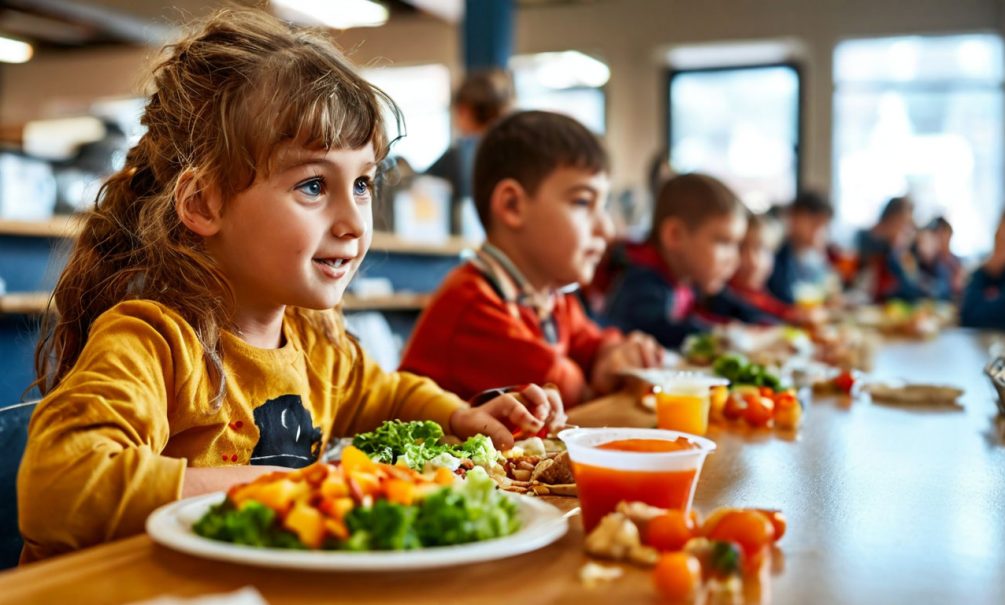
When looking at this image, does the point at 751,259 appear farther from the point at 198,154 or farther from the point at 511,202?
the point at 198,154

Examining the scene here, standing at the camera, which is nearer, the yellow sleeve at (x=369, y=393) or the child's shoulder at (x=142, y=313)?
the child's shoulder at (x=142, y=313)

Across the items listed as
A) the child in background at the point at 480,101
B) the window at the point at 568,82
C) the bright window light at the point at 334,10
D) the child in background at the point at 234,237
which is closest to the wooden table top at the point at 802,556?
the child in background at the point at 234,237

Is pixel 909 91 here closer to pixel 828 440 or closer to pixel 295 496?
pixel 828 440

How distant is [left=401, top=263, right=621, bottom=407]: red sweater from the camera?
1901 millimetres

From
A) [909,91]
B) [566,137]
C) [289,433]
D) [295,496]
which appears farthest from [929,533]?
[909,91]

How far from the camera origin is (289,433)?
1.31m

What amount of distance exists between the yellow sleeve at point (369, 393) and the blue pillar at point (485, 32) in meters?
4.55

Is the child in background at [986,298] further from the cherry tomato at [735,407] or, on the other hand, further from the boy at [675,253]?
the cherry tomato at [735,407]

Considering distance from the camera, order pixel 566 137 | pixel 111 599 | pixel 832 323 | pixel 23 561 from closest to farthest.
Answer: pixel 111 599, pixel 23 561, pixel 566 137, pixel 832 323

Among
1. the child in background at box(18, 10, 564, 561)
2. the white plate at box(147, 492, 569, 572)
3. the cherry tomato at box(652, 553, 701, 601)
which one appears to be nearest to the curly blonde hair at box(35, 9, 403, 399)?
the child in background at box(18, 10, 564, 561)

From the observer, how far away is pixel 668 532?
30.1 inches

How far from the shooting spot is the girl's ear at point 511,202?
7.02 feet

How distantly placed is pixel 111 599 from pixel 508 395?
70 cm

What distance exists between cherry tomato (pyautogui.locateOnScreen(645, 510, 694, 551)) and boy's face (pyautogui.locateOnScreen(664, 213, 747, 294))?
2.67 meters
